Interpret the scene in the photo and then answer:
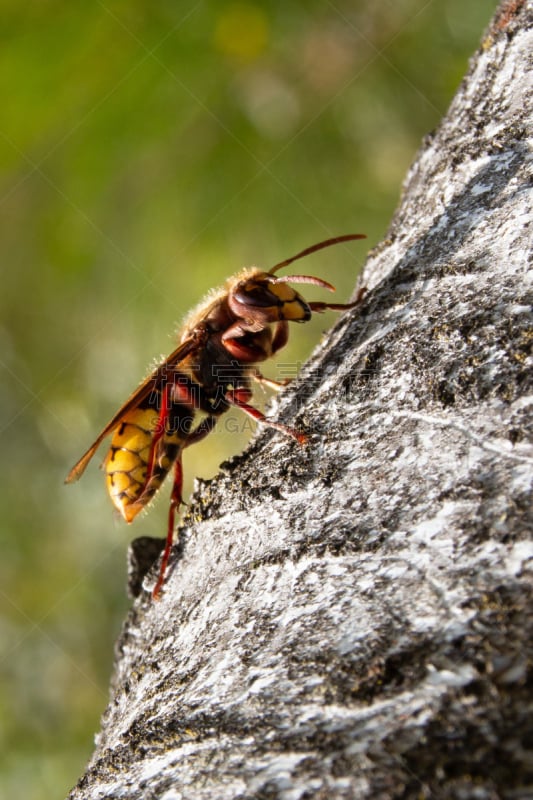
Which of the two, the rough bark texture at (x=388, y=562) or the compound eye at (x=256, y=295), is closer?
the rough bark texture at (x=388, y=562)

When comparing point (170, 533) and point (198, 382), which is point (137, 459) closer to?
point (198, 382)

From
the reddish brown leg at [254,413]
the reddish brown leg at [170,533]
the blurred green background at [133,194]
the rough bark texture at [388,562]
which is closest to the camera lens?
the rough bark texture at [388,562]

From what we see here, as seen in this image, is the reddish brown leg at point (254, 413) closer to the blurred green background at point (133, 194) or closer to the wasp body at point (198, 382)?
the wasp body at point (198, 382)

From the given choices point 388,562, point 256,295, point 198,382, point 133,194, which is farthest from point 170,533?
point 133,194

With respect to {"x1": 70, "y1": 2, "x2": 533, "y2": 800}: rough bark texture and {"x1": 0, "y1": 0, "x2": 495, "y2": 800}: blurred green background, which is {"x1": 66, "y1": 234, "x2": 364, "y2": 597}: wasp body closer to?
{"x1": 70, "y1": 2, "x2": 533, "y2": 800}: rough bark texture

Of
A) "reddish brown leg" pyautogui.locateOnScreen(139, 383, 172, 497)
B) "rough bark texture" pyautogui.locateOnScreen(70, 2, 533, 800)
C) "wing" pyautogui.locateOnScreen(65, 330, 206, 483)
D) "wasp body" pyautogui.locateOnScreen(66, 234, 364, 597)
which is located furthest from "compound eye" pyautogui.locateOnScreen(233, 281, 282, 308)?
"rough bark texture" pyautogui.locateOnScreen(70, 2, 533, 800)

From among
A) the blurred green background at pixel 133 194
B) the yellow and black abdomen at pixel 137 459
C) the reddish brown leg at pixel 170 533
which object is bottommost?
the reddish brown leg at pixel 170 533

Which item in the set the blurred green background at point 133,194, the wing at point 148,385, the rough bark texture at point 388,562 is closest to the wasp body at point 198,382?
the wing at point 148,385
